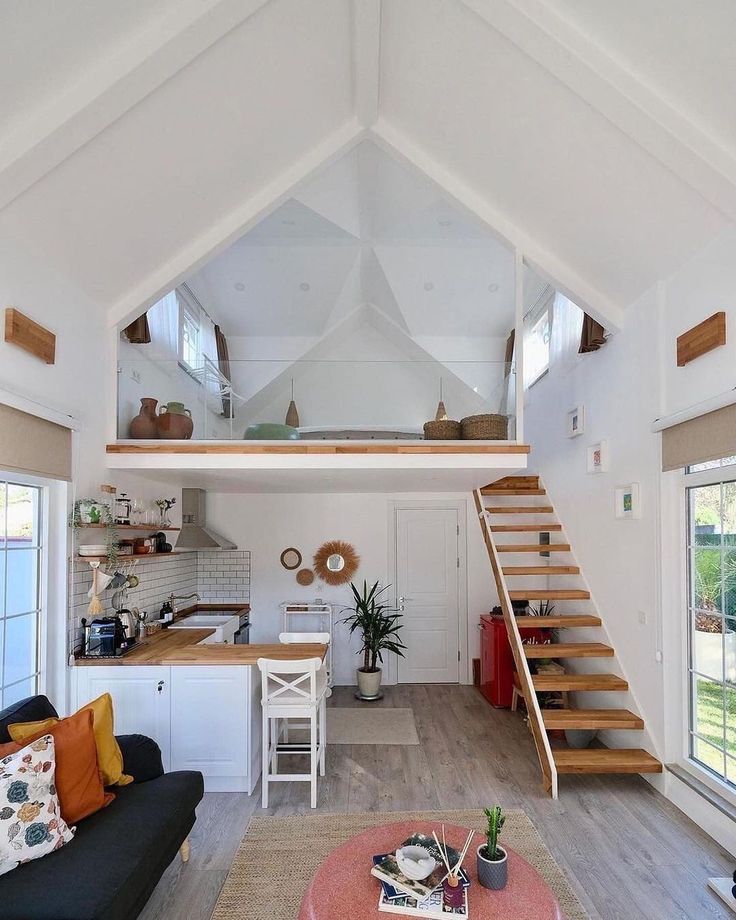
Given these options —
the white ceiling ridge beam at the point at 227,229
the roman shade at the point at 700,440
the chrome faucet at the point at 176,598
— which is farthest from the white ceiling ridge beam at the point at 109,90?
the chrome faucet at the point at 176,598

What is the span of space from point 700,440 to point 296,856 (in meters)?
3.16

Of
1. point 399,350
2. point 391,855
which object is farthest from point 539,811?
point 399,350

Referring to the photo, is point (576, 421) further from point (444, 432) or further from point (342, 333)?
point (342, 333)

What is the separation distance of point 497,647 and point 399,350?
3.03m

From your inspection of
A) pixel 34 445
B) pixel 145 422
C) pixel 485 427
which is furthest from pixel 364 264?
pixel 34 445

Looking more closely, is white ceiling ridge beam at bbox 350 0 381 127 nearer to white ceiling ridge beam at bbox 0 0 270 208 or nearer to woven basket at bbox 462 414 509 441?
white ceiling ridge beam at bbox 0 0 270 208

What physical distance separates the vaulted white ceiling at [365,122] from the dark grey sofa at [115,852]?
2.89 m

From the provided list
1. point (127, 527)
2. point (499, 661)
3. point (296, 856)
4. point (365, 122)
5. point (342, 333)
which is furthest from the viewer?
point (499, 661)

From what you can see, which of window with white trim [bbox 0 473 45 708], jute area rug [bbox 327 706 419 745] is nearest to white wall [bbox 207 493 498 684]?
jute area rug [bbox 327 706 419 745]

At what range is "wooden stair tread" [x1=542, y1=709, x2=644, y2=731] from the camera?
13.7 ft

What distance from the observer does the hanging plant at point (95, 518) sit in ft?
13.1

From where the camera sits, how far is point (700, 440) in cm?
352

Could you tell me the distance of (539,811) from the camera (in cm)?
373

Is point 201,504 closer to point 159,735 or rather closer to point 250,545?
point 250,545
